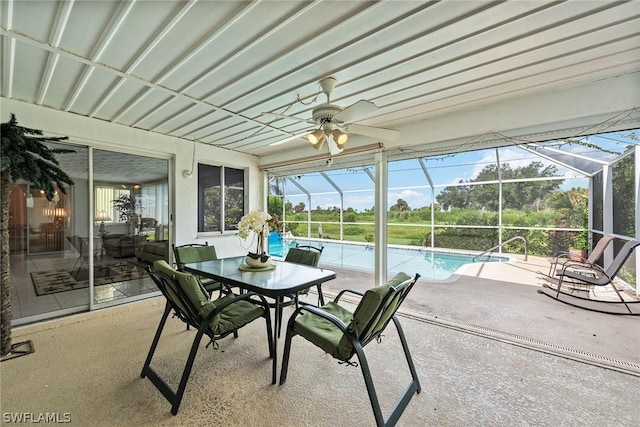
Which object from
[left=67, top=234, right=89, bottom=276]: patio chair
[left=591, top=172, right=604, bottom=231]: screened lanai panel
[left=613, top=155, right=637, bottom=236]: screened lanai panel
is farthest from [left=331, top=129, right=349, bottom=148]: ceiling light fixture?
[left=591, top=172, right=604, bottom=231]: screened lanai panel

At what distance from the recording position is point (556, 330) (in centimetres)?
276

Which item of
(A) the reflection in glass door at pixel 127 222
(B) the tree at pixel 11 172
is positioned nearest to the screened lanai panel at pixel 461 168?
(A) the reflection in glass door at pixel 127 222

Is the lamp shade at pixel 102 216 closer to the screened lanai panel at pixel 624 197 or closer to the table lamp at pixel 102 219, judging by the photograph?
the table lamp at pixel 102 219

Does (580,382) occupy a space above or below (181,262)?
below

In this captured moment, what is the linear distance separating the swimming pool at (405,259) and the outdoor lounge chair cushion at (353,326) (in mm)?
3251

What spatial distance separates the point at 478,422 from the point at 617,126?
116 inches

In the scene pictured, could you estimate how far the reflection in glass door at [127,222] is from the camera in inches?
137

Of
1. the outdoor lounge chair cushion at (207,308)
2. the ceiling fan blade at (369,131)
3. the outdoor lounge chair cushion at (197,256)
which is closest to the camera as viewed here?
the outdoor lounge chair cushion at (207,308)

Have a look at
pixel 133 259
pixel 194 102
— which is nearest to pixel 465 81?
pixel 194 102

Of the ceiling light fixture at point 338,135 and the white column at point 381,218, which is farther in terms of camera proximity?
the white column at point 381,218

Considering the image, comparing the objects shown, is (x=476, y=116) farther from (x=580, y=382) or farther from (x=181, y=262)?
(x=181, y=262)

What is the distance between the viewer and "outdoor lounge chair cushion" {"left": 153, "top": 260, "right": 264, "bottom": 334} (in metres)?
1.75

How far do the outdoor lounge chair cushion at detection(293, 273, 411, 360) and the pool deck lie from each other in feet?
5.78

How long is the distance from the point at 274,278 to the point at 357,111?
1.63 m
